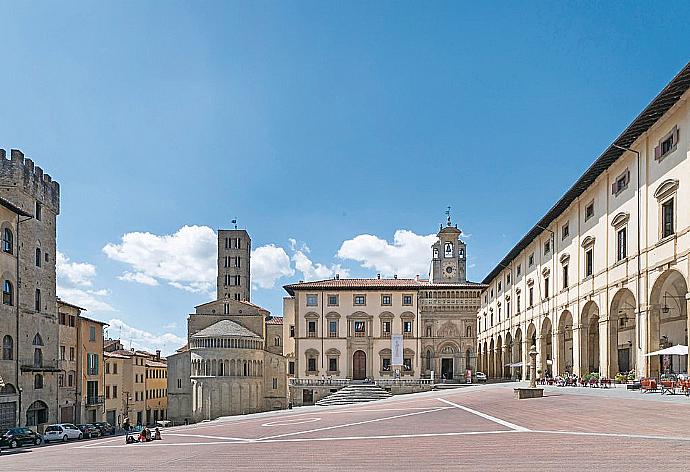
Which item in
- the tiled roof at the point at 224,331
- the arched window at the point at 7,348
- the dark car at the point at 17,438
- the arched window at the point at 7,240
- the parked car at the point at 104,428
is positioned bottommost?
the parked car at the point at 104,428

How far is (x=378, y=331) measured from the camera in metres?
77.4

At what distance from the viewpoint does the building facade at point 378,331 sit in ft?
252

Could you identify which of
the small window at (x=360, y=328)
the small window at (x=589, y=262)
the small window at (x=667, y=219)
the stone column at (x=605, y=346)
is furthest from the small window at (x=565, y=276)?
the small window at (x=360, y=328)

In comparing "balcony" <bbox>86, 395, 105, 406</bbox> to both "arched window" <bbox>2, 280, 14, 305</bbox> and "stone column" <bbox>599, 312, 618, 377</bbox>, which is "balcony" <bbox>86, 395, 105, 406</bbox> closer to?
"arched window" <bbox>2, 280, 14, 305</bbox>

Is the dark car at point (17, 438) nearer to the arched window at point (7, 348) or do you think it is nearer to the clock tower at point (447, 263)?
the arched window at point (7, 348)

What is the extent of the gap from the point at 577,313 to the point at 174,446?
1058 inches

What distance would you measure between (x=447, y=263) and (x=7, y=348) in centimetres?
7163

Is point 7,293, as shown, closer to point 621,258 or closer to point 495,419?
point 495,419

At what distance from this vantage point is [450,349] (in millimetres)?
77625

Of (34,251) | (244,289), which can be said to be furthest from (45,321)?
(244,289)

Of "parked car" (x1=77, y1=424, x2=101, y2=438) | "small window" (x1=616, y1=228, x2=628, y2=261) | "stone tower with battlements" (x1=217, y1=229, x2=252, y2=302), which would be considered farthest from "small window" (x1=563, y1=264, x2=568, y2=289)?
"stone tower with battlements" (x1=217, y1=229, x2=252, y2=302)

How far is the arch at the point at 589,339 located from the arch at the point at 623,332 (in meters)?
1.30

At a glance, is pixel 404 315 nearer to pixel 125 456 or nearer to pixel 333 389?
pixel 333 389

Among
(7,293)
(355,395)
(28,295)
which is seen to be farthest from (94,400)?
(355,395)
